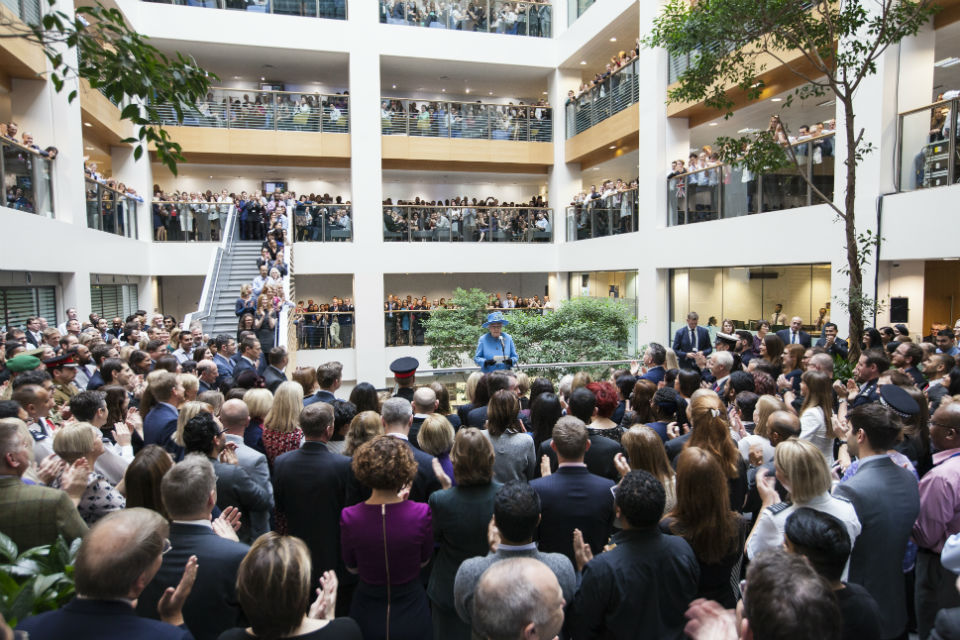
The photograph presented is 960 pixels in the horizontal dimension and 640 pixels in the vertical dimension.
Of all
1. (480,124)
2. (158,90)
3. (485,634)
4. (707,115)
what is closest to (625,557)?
(485,634)

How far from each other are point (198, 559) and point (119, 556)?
2.08 ft

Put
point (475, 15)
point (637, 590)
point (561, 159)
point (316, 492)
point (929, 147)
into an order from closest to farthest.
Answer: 1. point (637, 590)
2. point (316, 492)
3. point (929, 147)
4. point (475, 15)
5. point (561, 159)

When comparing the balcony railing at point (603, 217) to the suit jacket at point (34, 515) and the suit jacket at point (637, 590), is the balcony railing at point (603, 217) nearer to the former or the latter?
the suit jacket at point (637, 590)

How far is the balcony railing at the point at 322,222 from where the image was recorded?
19438mm

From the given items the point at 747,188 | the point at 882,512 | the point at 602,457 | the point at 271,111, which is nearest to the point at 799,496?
the point at 882,512

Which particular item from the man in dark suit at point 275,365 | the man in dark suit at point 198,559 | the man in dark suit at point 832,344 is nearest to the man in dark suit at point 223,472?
the man in dark suit at point 198,559

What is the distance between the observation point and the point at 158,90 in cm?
372

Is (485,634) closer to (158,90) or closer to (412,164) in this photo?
(158,90)

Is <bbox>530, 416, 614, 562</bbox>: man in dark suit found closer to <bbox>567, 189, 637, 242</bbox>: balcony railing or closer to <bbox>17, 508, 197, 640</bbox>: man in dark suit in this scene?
<bbox>17, 508, 197, 640</bbox>: man in dark suit

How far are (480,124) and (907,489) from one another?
20457 millimetres

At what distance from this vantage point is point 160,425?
4.77 m

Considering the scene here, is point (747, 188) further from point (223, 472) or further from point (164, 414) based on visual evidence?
point (223, 472)


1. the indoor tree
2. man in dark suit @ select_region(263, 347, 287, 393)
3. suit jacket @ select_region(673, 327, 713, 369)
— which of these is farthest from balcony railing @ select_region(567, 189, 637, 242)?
man in dark suit @ select_region(263, 347, 287, 393)

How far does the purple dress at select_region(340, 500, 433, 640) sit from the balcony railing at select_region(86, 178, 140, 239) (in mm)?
13985
